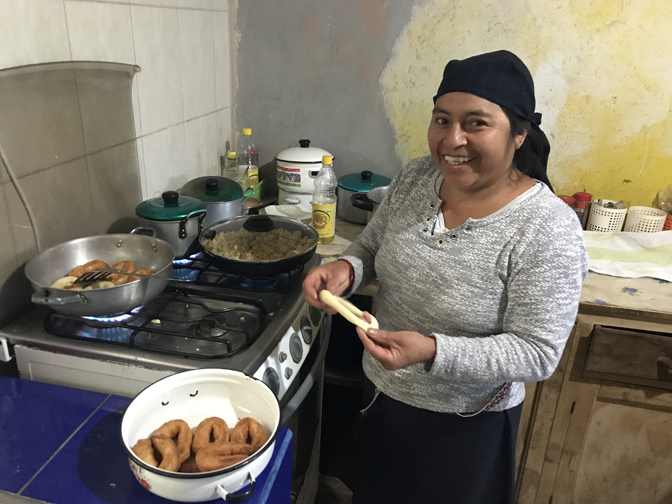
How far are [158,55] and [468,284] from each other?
113cm

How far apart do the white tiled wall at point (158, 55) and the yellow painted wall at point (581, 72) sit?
0.66m

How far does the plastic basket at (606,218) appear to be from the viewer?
181 centimetres

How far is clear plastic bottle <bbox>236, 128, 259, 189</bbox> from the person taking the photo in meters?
1.97

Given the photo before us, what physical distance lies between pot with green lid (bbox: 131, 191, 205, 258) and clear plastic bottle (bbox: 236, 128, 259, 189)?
65 centimetres

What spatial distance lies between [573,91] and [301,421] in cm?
148

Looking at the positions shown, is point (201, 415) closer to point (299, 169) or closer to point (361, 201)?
point (361, 201)

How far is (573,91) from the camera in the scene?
1.79m

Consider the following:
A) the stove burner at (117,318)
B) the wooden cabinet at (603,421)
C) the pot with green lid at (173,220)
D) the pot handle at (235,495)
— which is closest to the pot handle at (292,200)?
the pot with green lid at (173,220)

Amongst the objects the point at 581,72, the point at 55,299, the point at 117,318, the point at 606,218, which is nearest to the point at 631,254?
the point at 606,218

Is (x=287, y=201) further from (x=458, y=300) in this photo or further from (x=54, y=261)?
(x=458, y=300)

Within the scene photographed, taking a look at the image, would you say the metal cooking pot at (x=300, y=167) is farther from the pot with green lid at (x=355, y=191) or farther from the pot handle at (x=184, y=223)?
the pot handle at (x=184, y=223)

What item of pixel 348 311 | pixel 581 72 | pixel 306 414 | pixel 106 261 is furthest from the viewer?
pixel 581 72

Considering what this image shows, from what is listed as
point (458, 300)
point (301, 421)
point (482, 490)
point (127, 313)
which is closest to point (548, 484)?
point (482, 490)

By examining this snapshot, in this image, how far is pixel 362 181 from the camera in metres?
1.87
